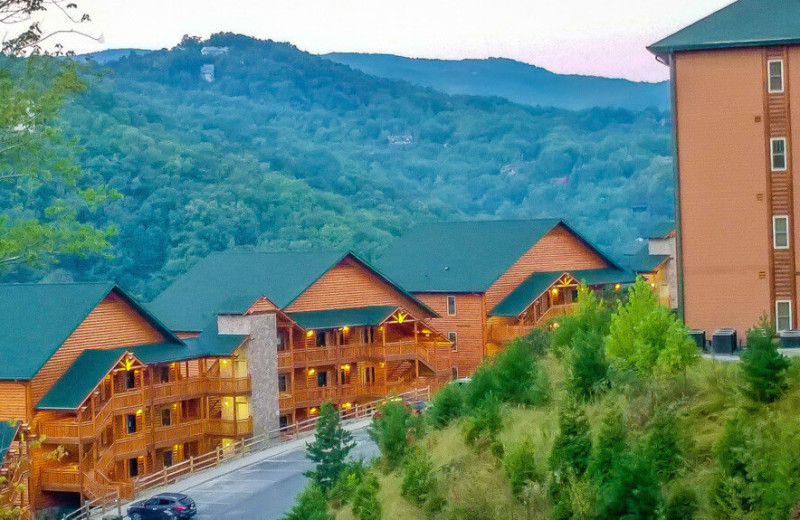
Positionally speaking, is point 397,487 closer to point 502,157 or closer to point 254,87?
point 502,157

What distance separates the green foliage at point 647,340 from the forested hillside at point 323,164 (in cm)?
1057

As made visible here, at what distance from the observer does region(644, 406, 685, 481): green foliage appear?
17688mm

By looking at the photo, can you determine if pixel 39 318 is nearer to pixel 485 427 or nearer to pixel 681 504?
pixel 485 427

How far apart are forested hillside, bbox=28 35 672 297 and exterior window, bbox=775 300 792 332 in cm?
1978

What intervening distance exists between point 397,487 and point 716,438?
21.4ft

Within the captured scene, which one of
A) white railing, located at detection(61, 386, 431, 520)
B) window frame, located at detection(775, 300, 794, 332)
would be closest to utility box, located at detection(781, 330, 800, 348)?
window frame, located at detection(775, 300, 794, 332)

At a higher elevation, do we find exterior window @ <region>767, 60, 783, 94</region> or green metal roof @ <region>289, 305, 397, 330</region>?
exterior window @ <region>767, 60, 783, 94</region>

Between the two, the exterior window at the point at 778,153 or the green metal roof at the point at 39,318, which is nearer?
the exterior window at the point at 778,153

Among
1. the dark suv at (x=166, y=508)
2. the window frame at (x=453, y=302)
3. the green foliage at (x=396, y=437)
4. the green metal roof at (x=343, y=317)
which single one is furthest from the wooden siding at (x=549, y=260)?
the green foliage at (x=396, y=437)

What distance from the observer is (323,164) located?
13662cm

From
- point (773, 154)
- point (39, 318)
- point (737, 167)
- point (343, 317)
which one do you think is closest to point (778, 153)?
point (773, 154)

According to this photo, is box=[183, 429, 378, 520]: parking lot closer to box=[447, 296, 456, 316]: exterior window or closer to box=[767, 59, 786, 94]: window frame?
box=[767, 59, 786, 94]: window frame

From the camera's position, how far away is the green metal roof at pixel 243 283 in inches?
2146

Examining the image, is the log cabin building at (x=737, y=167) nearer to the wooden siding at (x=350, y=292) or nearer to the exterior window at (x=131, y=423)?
the exterior window at (x=131, y=423)
